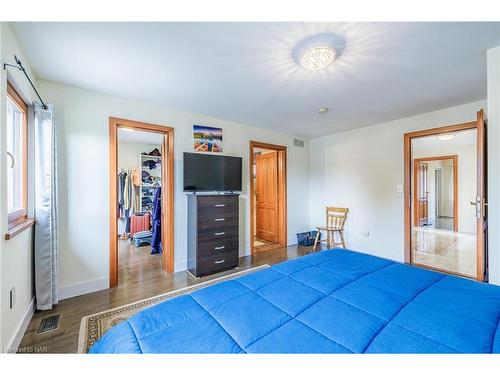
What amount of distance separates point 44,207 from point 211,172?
1934 millimetres

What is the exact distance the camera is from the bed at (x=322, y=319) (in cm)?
88

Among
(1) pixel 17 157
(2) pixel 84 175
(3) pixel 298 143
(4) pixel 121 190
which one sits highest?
(3) pixel 298 143

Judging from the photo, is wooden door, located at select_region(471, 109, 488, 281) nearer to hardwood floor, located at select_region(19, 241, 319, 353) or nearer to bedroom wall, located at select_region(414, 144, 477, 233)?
hardwood floor, located at select_region(19, 241, 319, 353)

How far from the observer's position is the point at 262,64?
2029mm

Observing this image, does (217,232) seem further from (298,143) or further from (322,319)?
(298,143)

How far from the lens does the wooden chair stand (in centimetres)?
431

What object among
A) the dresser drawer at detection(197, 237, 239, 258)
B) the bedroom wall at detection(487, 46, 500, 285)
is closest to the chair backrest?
the dresser drawer at detection(197, 237, 239, 258)

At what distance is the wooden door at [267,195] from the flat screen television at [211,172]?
4.48 feet

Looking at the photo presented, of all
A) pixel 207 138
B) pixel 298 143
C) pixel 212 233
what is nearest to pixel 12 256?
pixel 212 233

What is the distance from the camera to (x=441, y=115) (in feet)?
10.5

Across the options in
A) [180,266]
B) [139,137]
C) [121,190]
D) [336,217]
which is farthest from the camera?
[121,190]

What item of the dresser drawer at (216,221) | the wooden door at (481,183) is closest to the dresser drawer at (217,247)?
the dresser drawer at (216,221)
